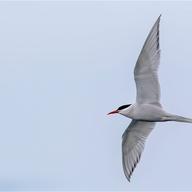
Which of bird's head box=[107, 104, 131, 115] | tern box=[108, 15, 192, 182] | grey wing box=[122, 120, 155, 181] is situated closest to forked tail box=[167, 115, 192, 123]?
tern box=[108, 15, 192, 182]

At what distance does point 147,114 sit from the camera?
11.7 m

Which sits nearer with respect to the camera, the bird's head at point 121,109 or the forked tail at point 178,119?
the forked tail at point 178,119

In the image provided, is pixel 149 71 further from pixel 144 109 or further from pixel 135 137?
pixel 135 137

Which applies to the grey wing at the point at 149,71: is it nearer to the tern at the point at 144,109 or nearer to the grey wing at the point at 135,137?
the tern at the point at 144,109

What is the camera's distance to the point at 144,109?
11719mm

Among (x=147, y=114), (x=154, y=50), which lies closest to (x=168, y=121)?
(x=147, y=114)

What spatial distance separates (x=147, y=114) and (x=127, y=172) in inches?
44.3

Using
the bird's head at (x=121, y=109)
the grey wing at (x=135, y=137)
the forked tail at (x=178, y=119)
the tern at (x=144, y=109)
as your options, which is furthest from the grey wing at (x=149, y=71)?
the grey wing at (x=135, y=137)

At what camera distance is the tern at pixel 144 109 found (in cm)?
1122

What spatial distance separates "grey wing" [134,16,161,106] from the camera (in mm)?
11070

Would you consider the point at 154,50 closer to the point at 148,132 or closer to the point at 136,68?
the point at 136,68

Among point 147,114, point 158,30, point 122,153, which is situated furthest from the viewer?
point 122,153

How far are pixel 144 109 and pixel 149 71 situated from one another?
665mm

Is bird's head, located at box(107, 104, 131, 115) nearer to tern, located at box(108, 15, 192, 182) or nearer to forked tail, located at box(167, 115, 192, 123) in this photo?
tern, located at box(108, 15, 192, 182)
